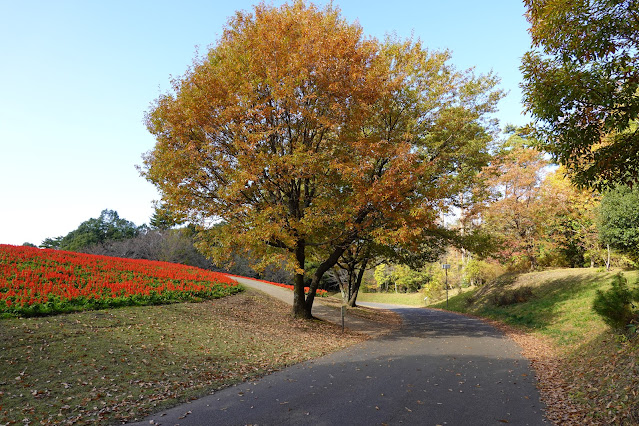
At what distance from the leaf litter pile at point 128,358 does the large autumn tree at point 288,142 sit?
2.69 m

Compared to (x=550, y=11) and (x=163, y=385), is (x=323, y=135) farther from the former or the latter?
(x=163, y=385)

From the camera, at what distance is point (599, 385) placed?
6.20 meters

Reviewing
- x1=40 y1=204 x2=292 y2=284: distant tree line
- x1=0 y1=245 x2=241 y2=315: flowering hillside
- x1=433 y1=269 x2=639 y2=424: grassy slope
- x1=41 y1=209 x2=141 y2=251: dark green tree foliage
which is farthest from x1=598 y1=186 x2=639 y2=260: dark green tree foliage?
x1=41 y1=209 x2=141 y2=251: dark green tree foliage

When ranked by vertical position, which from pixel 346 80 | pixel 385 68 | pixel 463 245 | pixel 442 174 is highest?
pixel 385 68

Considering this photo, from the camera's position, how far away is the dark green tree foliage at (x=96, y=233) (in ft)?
151

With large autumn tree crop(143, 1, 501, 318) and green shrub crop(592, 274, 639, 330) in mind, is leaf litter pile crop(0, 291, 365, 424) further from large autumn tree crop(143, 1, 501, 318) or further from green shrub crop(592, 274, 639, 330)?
green shrub crop(592, 274, 639, 330)

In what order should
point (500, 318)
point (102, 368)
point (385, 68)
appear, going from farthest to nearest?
1. point (500, 318)
2. point (385, 68)
3. point (102, 368)

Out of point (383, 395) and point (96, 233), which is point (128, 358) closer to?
point (383, 395)

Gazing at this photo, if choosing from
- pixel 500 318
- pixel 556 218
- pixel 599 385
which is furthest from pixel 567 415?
pixel 556 218

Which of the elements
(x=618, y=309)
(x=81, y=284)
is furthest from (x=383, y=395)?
(x=81, y=284)

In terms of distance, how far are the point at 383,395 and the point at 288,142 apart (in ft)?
32.1

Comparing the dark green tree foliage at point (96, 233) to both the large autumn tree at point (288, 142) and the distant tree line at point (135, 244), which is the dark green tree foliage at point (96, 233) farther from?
the large autumn tree at point (288, 142)

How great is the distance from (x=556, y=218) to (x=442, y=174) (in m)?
11.6

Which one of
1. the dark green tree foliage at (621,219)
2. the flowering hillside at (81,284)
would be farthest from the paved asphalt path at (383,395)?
the dark green tree foliage at (621,219)
